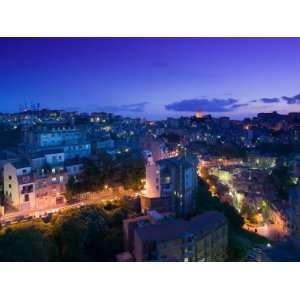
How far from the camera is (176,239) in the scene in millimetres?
3234

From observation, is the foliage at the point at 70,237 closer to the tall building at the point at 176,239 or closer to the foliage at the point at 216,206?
the tall building at the point at 176,239

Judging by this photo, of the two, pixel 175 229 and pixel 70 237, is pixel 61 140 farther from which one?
pixel 175 229

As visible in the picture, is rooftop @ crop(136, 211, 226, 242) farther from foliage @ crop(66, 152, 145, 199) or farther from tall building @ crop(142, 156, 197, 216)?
foliage @ crop(66, 152, 145, 199)

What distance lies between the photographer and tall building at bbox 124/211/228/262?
3146 mm

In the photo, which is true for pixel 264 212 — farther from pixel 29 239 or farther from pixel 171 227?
pixel 29 239

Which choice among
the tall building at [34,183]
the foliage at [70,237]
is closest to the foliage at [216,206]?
the foliage at [70,237]

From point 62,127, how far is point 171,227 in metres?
3.67

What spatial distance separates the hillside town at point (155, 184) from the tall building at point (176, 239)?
0.03 ft

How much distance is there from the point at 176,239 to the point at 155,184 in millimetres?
1284

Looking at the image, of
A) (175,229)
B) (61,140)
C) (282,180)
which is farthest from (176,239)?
(282,180)

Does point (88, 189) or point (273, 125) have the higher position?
point (273, 125)

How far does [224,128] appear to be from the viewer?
748cm

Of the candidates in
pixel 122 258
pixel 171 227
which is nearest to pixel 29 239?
pixel 122 258

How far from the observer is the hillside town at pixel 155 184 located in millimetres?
3479
